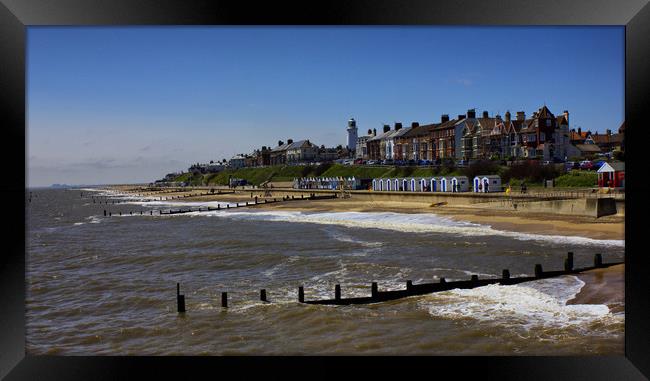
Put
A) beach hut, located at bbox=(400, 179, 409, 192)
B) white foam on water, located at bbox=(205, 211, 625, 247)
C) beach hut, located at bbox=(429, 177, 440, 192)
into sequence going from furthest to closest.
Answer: beach hut, located at bbox=(400, 179, 409, 192) → beach hut, located at bbox=(429, 177, 440, 192) → white foam on water, located at bbox=(205, 211, 625, 247)

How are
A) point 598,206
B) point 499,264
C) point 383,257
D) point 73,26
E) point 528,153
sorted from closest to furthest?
point 73,26 < point 499,264 < point 383,257 < point 598,206 < point 528,153

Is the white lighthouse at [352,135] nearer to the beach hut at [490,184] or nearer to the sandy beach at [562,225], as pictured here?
the sandy beach at [562,225]

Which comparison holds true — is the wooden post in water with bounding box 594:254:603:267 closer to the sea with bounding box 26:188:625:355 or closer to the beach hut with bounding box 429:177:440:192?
the sea with bounding box 26:188:625:355

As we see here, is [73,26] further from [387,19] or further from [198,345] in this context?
[198,345]

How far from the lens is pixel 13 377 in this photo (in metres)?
5.70

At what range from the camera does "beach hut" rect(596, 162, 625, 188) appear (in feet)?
101

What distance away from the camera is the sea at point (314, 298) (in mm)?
9023

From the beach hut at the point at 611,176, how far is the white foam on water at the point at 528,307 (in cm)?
2134

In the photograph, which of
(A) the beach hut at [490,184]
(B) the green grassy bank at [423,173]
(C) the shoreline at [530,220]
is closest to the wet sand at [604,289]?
(C) the shoreline at [530,220]

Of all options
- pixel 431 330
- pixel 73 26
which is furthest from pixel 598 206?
pixel 73 26

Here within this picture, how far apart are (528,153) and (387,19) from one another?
171 ft

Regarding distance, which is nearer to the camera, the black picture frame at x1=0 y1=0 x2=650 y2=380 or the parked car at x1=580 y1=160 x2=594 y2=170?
the black picture frame at x1=0 y1=0 x2=650 y2=380

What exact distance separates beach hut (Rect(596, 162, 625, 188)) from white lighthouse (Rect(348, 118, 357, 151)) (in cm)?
8983

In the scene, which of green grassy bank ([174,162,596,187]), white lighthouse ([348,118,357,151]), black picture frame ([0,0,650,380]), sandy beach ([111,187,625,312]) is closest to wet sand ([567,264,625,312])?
sandy beach ([111,187,625,312])
